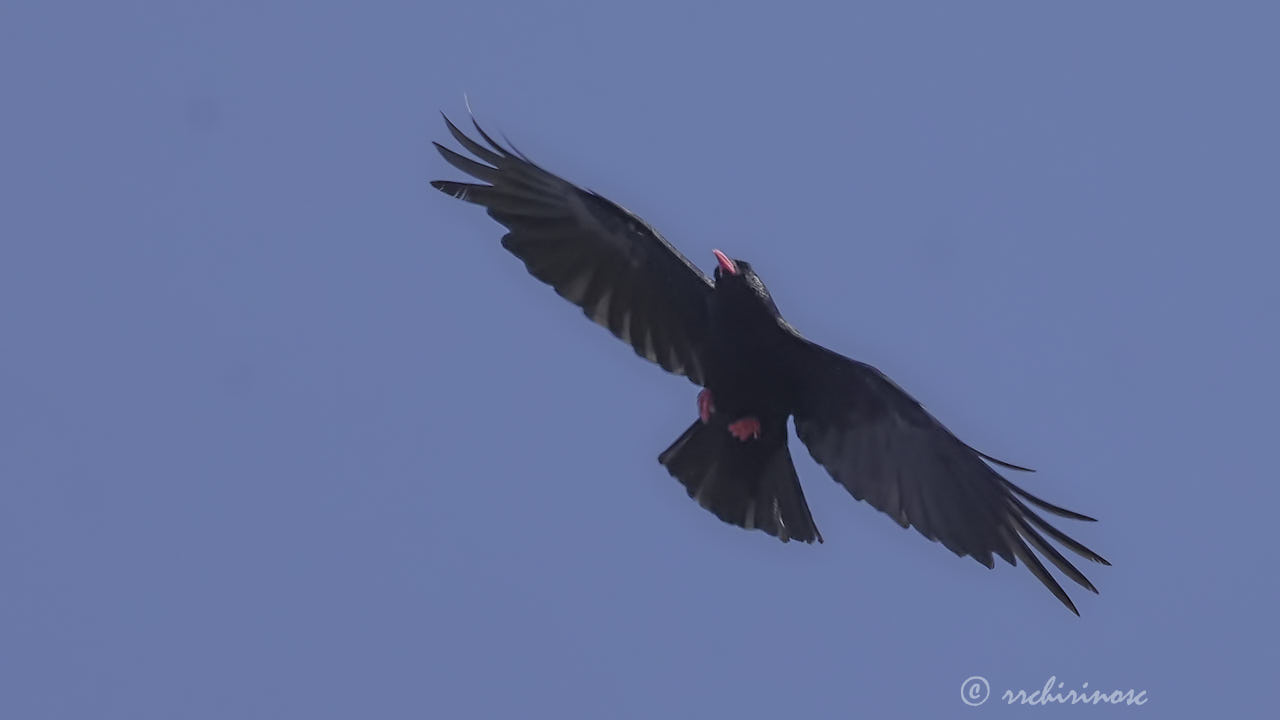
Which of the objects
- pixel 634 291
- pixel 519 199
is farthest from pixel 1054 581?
pixel 519 199

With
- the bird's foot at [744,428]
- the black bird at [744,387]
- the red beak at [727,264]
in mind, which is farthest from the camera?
the bird's foot at [744,428]

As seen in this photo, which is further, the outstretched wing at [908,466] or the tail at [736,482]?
the tail at [736,482]

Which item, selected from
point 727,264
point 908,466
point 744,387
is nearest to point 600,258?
point 727,264

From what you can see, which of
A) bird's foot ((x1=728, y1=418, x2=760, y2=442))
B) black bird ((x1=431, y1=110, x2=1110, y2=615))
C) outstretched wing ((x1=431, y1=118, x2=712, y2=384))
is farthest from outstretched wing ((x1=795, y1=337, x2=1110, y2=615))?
outstretched wing ((x1=431, y1=118, x2=712, y2=384))

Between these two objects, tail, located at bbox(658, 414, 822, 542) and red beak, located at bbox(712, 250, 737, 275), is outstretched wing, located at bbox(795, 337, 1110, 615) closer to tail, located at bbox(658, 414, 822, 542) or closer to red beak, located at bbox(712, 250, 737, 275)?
tail, located at bbox(658, 414, 822, 542)

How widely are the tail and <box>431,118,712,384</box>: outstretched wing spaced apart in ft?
1.53

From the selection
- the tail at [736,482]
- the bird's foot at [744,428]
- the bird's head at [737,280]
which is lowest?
the tail at [736,482]

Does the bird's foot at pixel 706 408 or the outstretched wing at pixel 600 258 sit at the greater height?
the outstretched wing at pixel 600 258

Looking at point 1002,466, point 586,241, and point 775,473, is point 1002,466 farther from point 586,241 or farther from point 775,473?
point 586,241

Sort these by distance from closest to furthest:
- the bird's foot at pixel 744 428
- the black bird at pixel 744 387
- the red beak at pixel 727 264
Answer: the red beak at pixel 727 264 → the black bird at pixel 744 387 → the bird's foot at pixel 744 428

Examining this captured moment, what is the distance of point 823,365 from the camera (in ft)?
42.7

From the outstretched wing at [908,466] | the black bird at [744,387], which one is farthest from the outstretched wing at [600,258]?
the outstretched wing at [908,466]

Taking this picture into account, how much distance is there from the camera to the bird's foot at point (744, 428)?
13258 mm

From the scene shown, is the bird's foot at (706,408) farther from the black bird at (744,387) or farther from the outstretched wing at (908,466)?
the outstretched wing at (908,466)
